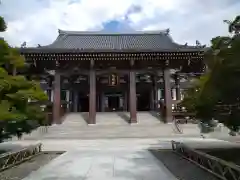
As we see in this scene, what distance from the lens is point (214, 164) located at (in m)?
7.14

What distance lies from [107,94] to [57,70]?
33.5 ft

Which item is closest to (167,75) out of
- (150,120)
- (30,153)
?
(150,120)

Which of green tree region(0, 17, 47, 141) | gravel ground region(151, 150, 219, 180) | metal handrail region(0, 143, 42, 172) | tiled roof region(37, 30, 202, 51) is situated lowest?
gravel ground region(151, 150, 219, 180)

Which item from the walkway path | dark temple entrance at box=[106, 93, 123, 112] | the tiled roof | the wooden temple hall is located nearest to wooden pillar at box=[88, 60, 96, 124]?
the wooden temple hall

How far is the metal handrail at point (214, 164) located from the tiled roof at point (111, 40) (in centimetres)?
2170

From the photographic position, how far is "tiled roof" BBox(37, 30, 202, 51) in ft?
101

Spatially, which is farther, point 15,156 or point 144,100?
point 144,100

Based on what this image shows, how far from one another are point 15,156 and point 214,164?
20.7ft

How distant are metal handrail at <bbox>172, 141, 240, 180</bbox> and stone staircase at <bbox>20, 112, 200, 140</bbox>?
1018cm

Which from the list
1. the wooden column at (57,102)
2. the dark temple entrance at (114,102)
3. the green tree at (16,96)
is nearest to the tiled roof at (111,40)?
the wooden column at (57,102)

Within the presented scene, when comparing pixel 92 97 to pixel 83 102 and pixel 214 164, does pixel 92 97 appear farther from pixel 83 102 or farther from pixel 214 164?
pixel 214 164

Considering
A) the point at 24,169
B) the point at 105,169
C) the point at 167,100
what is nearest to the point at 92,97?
the point at 167,100

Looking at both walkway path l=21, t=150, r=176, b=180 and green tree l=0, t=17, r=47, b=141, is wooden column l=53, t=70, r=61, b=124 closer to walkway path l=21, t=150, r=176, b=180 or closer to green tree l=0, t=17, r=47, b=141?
green tree l=0, t=17, r=47, b=141

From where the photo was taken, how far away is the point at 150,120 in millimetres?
24781
